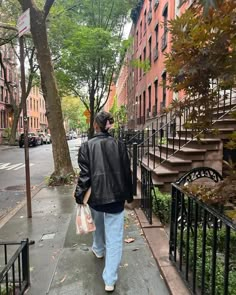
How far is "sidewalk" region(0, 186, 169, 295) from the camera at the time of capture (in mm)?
3320

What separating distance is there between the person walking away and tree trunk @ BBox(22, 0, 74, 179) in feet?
20.4

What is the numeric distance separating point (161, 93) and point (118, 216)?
14.9 metres

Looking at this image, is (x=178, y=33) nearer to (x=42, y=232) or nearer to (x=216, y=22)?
(x=216, y=22)

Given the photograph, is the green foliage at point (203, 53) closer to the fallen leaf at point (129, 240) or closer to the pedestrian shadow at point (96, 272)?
the pedestrian shadow at point (96, 272)

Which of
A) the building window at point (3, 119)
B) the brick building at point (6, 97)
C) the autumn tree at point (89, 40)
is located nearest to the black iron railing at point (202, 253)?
the autumn tree at point (89, 40)

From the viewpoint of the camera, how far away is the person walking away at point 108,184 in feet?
10.5

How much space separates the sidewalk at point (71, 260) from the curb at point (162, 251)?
0.23 ft

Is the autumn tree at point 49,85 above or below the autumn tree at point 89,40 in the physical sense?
below

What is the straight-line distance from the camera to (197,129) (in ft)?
9.79

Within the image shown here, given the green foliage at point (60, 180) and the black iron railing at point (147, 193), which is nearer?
the black iron railing at point (147, 193)

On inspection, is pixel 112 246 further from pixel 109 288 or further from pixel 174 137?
pixel 174 137

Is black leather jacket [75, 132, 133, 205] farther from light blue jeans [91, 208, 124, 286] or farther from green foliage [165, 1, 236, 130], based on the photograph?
green foliage [165, 1, 236, 130]

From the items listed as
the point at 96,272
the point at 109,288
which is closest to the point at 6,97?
the point at 96,272

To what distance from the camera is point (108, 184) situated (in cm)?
319
